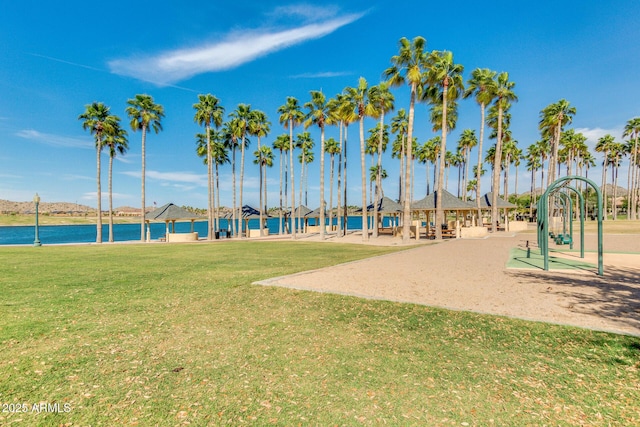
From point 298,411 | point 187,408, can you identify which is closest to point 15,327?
point 187,408

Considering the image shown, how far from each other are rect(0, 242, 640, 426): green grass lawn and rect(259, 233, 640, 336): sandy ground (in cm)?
84

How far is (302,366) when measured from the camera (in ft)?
13.1

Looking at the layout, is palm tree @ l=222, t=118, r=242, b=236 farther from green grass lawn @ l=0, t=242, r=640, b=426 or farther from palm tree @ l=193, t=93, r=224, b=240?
green grass lawn @ l=0, t=242, r=640, b=426

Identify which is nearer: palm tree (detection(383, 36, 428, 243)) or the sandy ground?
the sandy ground

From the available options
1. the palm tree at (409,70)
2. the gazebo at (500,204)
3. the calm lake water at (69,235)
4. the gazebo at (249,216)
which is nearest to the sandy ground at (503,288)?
the palm tree at (409,70)

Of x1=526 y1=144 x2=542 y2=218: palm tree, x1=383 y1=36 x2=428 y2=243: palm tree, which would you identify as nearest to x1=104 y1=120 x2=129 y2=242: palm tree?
x1=383 y1=36 x2=428 y2=243: palm tree

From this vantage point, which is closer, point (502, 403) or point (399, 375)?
point (502, 403)

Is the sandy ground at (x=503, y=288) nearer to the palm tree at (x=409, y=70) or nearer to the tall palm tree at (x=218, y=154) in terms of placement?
the palm tree at (x=409, y=70)

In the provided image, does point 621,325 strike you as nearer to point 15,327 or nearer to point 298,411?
point 298,411

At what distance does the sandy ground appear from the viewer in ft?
19.7

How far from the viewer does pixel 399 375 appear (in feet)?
12.3

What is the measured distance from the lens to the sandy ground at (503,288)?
6.02 meters

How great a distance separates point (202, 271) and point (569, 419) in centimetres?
1083

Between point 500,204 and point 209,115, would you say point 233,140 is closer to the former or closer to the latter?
point 209,115
